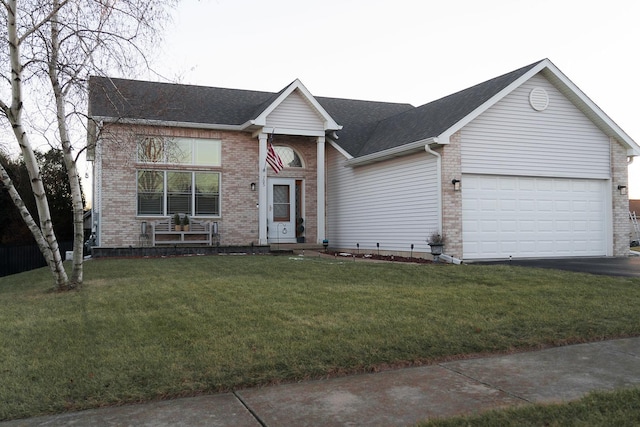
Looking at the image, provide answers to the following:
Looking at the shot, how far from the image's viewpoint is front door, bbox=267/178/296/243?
61.5 feet

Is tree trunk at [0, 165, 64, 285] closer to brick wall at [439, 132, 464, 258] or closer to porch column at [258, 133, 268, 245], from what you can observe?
porch column at [258, 133, 268, 245]

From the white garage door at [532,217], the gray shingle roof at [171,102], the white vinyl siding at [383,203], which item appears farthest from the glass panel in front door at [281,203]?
the white garage door at [532,217]

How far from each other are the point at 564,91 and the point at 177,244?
1244cm

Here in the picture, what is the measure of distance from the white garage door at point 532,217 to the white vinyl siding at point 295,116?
19.6 ft

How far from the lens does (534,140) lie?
15055mm

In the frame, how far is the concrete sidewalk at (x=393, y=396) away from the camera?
3.78 meters

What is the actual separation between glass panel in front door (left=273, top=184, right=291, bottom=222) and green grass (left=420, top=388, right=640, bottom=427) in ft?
50.5

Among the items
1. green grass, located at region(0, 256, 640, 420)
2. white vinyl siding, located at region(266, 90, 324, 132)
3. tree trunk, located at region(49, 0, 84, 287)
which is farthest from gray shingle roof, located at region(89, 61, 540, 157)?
green grass, located at region(0, 256, 640, 420)

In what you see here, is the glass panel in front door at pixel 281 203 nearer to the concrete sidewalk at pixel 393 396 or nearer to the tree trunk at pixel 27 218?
the tree trunk at pixel 27 218

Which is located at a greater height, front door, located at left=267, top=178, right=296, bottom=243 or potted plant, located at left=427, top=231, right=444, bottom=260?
front door, located at left=267, top=178, right=296, bottom=243

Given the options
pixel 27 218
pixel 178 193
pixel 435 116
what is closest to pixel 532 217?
pixel 435 116

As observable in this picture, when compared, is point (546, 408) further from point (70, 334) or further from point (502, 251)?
point (502, 251)

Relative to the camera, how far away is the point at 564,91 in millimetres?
15297

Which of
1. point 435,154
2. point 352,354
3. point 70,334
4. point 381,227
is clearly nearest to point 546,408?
point 352,354
